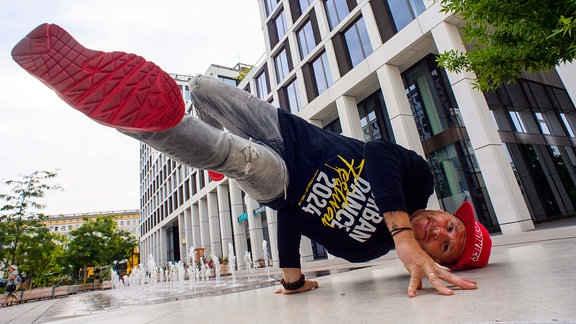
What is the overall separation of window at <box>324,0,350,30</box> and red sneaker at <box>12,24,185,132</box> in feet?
41.8

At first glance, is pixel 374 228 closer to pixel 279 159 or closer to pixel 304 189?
pixel 304 189

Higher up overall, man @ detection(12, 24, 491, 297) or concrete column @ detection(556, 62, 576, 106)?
concrete column @ detection(556, 62, 576, 106)

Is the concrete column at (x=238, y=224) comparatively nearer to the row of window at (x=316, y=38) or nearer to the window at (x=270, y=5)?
the row of window at (x=316, y=38)

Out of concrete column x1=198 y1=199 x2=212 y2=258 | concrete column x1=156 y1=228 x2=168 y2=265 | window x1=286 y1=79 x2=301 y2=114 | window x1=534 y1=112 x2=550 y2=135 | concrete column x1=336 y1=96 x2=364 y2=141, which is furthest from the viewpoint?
concrete column x1=156 y1=228 x2=168 y2=265

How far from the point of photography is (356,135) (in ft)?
38.6

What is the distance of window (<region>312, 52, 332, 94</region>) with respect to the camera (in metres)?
13.3

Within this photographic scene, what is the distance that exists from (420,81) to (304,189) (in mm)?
10636

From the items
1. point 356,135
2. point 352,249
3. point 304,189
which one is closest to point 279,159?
point 304,189

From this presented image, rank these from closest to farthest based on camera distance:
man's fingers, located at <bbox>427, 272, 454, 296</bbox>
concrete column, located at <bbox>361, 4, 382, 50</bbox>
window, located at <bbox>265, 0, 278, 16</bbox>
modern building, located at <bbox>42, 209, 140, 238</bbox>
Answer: man's fingers, located at <bbox>427, 272, 454, 296</bbox>, concrete column, located at <bbox>361, 4, 382, 50</bbox>, window, located at <bbox>265, 0, 278, 16</bbox>, modern building, located at <bbox>42, 209, 140, 238</bbox>

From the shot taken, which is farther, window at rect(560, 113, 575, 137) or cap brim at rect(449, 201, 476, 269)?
window at rect(560, 113, 575, 137)

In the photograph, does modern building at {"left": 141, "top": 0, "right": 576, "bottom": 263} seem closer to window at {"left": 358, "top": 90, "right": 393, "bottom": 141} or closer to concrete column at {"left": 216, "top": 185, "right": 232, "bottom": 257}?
window at {"left": 358, "top": 90, "right": 393, "bottom": 141}

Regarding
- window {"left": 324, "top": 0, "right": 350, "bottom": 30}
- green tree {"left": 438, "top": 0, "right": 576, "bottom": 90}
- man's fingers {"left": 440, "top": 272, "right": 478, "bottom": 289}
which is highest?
window {"left": 324, "top": 0, "right": 350, "bottom": 30}

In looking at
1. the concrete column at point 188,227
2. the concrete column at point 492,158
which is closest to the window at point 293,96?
the concrete column at point 492,158

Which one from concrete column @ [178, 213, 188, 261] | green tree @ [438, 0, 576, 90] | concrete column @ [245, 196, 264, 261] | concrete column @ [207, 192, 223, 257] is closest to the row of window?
concrete column @ [245, 196, 264, 261]
